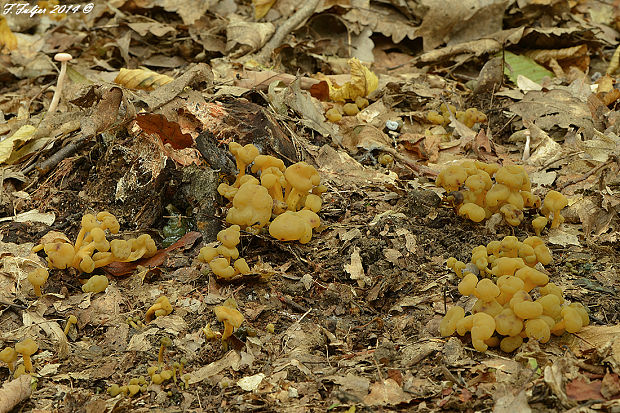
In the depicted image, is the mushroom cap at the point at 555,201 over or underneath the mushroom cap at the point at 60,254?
underneath

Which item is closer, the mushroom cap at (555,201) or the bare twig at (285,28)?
the mushroom cap at (555,201)

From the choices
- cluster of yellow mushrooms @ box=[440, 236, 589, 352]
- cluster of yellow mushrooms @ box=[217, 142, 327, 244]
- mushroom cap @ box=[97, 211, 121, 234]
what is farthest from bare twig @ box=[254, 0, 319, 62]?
cluster of yellow mushrooms @ box=[440, 236, 589, 352]

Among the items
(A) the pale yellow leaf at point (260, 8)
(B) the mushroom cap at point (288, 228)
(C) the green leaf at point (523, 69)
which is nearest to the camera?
(B) the mushroom cap at point (288, 228)

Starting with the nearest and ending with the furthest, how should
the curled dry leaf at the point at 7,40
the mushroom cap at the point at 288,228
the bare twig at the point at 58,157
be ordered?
the mushroom cap at the point at 288,228, the bare twig at the point at 58,157, the curled dry leaf at the point at 7,40

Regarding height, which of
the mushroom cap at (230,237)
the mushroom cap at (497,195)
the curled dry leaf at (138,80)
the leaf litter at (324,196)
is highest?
the curled dry leaf at (138,80)

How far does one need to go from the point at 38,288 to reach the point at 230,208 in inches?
46.0

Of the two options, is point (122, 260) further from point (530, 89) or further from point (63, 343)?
point (530, 89)

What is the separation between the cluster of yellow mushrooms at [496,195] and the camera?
354 cm

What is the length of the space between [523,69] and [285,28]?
2569 millimetres

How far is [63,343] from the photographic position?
115 inches

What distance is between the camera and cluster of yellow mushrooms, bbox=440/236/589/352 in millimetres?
2650

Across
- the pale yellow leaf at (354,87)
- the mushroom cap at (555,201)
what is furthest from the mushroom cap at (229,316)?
the pale yellow leaf at (354,87)

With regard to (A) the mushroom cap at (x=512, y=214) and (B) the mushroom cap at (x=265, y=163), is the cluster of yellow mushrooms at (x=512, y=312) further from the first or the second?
(B) the mushroom cap at (x=265, y=163)

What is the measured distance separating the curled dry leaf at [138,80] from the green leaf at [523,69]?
3413 millimetres
